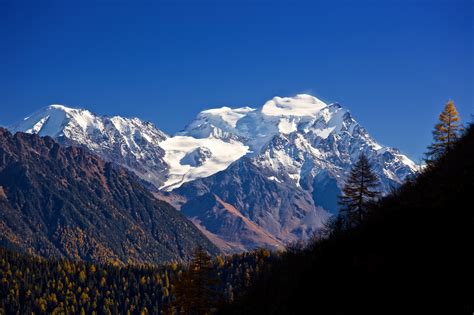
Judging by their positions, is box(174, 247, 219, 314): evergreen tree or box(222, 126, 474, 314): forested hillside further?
box(174, 247, 219, 314): evergreen tree

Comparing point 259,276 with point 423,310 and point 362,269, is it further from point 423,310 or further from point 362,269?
point 423,310

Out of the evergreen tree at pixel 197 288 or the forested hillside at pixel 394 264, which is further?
the evergreen tree at pixel 197 288

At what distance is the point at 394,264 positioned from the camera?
13.3 m

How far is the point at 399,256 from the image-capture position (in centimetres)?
1355

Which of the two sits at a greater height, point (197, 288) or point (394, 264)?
point (197, 288)

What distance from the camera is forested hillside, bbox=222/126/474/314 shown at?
12062 millimetres

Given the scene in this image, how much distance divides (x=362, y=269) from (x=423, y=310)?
2.33m

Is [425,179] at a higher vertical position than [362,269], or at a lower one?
higher

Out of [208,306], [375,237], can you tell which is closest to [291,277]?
[375,237]

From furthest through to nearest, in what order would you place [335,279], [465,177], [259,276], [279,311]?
[259,276] < [465,177] < [279,311] < [335,279]

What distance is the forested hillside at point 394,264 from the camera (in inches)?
475

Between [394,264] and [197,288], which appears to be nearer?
[394,264]

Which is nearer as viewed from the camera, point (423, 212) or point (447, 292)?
point (447, 292)

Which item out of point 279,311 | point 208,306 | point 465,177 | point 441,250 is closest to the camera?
point 441,250
